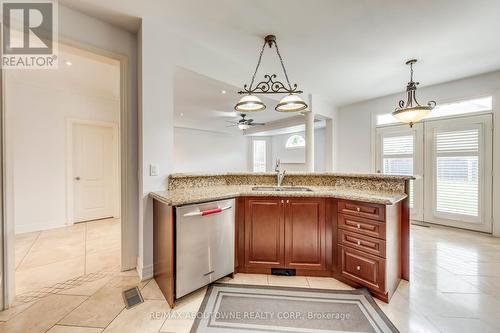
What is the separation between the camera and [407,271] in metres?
2.23

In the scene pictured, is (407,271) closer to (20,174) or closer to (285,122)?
(285,122)

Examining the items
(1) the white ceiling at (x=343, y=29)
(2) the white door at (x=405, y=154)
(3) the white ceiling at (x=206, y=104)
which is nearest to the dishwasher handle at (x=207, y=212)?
(3) the white ceiling at (x=206, y=104)

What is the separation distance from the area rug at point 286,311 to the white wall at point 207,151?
5.78 meters

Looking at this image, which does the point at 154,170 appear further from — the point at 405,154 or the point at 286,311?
the point at 405,154

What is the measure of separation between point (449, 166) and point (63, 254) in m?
6.62

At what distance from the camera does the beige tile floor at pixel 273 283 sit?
5.25ft

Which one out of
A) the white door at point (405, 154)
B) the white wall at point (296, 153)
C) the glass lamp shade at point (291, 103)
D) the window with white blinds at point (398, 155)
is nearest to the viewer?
the glass lamp shade at point (291, 103)

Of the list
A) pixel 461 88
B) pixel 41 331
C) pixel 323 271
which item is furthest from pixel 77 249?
pixel 461 88

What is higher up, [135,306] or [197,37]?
[197,37]

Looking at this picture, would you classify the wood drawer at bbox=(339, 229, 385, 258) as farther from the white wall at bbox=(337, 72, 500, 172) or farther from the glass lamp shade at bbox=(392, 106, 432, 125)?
the white wall at bbox=(337, 72, 500, 172)

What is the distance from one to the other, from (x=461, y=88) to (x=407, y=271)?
3.85 metres

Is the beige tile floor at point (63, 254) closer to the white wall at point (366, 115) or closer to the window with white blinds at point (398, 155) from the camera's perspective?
the white wall at point (366, 115)

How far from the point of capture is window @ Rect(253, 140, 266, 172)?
9352 mm

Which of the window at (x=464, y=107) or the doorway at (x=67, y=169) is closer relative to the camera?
the doorway at (x=67, y=169)
